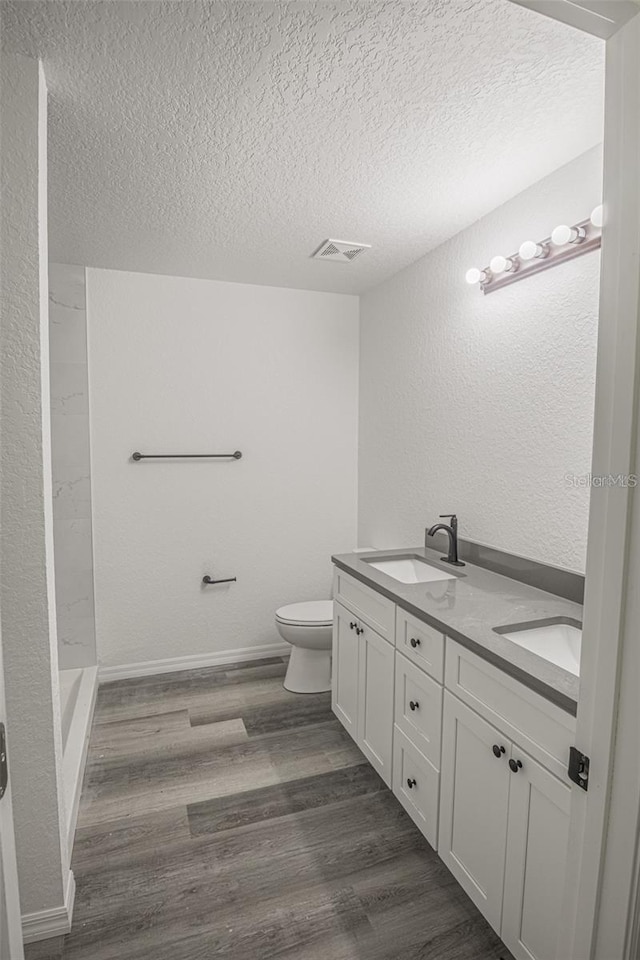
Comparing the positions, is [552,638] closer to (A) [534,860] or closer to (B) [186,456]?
(A) [534,860]

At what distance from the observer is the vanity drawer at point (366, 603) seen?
1.99 meters

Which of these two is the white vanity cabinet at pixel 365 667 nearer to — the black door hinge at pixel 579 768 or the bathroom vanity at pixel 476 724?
the bathroom vanity at pixel 476 724

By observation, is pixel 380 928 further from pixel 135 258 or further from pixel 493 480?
pixel 135 258

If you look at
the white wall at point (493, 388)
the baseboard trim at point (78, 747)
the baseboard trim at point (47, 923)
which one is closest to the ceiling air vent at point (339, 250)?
the white wall at point (493, 388)

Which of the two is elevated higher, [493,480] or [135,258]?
[135,258]

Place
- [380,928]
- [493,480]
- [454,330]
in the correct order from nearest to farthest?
[380,928] < [493,480] < [454,330]

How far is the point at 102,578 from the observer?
299 cm

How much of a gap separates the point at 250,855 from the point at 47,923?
0.61 m

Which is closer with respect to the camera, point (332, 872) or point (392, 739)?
point (332, 872)

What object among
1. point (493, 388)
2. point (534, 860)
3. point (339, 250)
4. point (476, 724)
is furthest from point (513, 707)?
point (339, 250)

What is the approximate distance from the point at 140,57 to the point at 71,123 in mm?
394

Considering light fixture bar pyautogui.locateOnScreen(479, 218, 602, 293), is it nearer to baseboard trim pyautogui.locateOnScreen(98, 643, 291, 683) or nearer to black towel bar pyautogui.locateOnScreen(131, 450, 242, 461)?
black towel bar pyautogui.locateOnScreen(131, 450, 242, 461)

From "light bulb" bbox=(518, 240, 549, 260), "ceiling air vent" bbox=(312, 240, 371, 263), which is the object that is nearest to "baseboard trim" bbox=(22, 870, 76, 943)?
"light bulb" bbox=(518, 240, 549, 260)

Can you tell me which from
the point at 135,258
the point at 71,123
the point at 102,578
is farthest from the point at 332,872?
the point at 135,258
